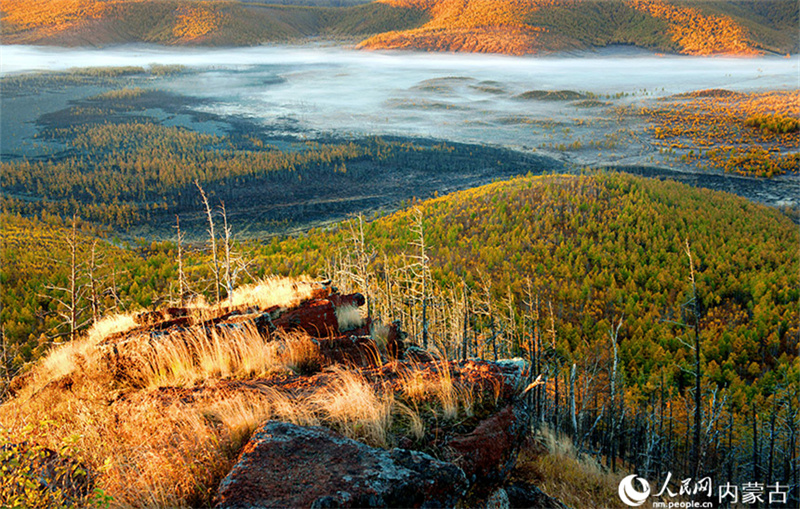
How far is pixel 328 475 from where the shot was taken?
3.80 metres

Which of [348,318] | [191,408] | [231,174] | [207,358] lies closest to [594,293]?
[348,318]

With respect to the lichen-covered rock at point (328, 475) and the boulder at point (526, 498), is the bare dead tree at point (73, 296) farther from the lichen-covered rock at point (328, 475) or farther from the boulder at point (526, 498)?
the boulder at point (526, 498)

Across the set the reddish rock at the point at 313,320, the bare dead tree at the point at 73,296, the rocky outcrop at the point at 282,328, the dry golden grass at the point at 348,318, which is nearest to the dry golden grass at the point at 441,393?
the rocky outcrop at the point at 282,328

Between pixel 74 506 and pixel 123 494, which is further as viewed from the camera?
pixel 123 494

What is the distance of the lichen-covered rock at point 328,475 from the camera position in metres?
3.61

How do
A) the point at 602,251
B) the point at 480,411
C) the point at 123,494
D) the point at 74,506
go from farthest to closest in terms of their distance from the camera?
the point at 602,251 < the point at 480,411 < the point at 123,494 < the point at 74,506

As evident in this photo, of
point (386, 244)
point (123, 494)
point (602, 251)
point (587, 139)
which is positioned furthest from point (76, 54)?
point (123, 494)

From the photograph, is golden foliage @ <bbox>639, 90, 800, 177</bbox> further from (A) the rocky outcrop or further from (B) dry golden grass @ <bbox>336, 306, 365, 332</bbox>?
(A) the rocky outcrop

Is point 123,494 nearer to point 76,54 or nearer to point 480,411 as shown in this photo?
point 480,411

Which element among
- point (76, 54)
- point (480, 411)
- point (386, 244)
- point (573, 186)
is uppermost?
point (76, 54)

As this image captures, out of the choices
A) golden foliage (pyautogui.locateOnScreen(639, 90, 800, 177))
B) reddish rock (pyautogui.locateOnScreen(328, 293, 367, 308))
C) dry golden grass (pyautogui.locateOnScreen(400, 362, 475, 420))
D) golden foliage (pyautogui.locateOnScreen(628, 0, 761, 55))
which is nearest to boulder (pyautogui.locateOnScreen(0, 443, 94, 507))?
dry golden grass (pyautogui.locateOnScreen(400, 362, 475, 420))

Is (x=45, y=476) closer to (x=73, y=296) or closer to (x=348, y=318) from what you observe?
(x=348, y=318)

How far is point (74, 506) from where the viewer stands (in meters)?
3.39

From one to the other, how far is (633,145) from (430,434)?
3334 inches
